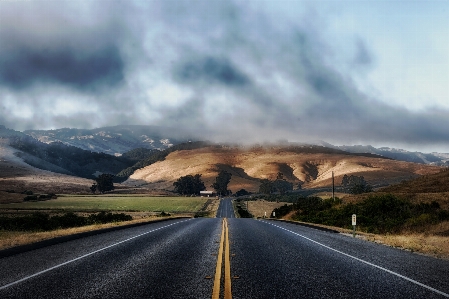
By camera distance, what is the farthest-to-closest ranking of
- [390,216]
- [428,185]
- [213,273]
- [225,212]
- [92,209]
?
[225,212] < [92,209] < [428,185] < [390,216] < [213,273]

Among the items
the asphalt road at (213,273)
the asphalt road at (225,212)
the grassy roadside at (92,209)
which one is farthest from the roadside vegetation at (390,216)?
the asphalt road at (225,212)

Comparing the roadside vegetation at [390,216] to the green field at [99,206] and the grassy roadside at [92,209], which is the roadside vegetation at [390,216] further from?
the green field at [99,206]

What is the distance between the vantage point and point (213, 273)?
9.72 m

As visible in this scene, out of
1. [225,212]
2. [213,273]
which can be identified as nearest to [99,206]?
[225,212]

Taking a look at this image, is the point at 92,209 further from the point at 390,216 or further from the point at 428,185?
the point at 390,216

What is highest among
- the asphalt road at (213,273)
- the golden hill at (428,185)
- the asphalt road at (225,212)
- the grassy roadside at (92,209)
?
the golden hill at (428,185)

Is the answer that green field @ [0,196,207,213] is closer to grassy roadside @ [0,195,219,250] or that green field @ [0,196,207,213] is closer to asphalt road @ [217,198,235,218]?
grassy roadside @ [0,195,219,250]

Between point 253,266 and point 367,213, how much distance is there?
1203 inches

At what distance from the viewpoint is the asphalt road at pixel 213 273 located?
311 inches

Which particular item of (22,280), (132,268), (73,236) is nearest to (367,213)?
(73,236)

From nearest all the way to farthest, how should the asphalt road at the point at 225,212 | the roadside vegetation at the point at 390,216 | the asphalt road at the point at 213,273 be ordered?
the asphalt road at the point at 213,273
the roadside vegetation at the point at 390,216
the asphalt road at the point at 225,212

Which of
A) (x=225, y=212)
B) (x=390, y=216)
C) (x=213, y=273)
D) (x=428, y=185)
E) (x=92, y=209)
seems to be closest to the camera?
(x=213, y=273)

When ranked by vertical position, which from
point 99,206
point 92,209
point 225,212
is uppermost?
point 99,206

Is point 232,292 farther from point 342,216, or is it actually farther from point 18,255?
point 342,216
